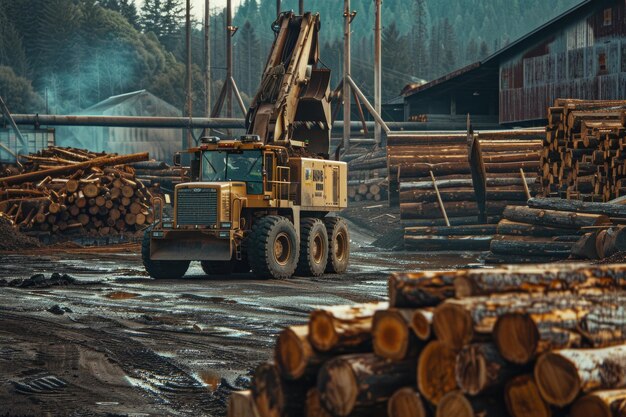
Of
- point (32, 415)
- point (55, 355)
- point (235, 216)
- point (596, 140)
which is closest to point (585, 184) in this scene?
point (596, 140)

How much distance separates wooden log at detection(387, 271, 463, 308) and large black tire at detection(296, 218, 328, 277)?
1485 cm

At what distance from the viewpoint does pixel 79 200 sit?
3038 cm

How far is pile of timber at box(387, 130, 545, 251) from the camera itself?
97.1ft

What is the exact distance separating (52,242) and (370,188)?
1279 centimetres

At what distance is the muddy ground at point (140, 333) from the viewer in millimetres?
9461

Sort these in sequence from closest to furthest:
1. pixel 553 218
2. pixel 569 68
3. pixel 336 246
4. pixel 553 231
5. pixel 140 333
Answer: pixel 140 333
pixel 336 246
pixel 553 218
pixel 553 231
pixel 569 68

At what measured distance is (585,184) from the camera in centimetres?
2328

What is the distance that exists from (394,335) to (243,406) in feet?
3.94

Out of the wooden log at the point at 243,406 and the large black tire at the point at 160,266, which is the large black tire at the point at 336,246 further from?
the wooden log at the point at 243,406

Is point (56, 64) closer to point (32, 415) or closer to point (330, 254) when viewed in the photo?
point (330, 254)

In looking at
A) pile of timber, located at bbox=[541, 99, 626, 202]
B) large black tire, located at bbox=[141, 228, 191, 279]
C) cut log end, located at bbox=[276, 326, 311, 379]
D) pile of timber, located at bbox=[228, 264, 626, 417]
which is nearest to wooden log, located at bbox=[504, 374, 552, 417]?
pile of timber, located at bbox=[228, 264, 626, 417]

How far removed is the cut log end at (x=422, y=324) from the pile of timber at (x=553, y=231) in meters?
14.1

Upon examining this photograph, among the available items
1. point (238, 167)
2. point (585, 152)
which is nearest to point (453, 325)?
point (238, 167)

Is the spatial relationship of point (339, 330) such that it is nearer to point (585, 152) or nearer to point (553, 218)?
point (553, 218)
